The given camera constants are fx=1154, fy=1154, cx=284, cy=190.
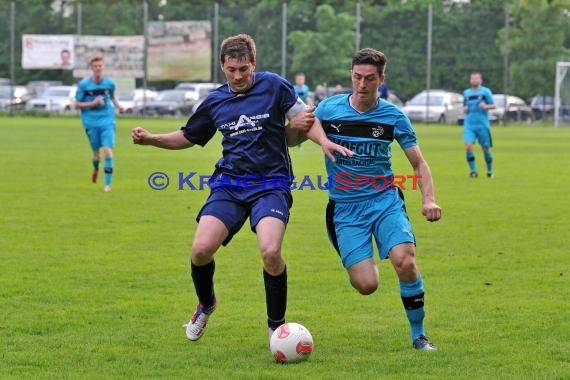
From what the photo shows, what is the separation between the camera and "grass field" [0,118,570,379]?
6473 mm

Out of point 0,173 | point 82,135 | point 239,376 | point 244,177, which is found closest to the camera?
point 239,376

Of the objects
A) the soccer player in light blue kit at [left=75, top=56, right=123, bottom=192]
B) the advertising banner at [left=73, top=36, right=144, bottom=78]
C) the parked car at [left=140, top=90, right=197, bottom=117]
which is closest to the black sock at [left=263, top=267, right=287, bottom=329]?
the soccer player in light blue kit at [left=75, top=56, right=123, bottom=192]

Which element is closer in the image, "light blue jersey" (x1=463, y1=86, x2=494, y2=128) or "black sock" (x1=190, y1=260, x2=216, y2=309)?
"black sock" (x1=190, y1=260, x2=216, y2=309)

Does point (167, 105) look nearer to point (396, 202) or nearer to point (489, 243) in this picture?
point (489, 243)

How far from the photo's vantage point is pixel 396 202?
23.3ft

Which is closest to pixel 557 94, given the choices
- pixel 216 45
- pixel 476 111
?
pixel 216 45

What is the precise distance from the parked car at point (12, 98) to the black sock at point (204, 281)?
4383cm

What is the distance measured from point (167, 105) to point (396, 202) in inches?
1647

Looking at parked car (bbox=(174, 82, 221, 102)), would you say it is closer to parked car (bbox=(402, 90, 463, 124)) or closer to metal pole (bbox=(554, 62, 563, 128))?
parked car (bbox=(402, 90, 463, 124))

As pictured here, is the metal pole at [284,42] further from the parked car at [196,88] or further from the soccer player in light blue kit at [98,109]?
the soccer player in light blue kit at [98,109]

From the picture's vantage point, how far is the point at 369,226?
277 inches

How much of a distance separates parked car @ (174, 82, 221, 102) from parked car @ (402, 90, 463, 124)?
27.2ft

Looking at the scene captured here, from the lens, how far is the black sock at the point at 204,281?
7.05m

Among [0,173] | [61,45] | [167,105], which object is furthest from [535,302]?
[61,45]
